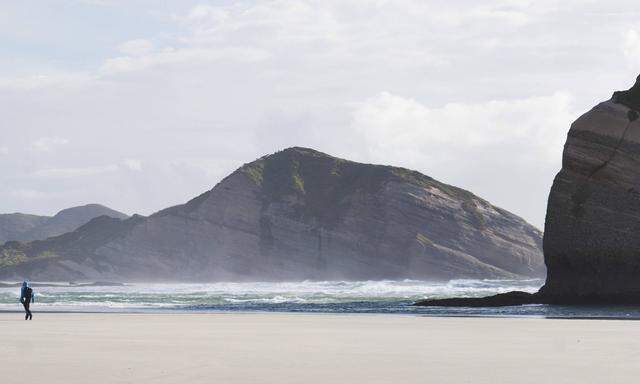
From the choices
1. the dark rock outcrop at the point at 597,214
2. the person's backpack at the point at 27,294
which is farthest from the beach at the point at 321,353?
the dark rock outcrop at the point at 597,214

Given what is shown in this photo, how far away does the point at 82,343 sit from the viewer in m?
20.1

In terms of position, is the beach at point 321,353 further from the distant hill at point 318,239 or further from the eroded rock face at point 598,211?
the distant hill at point 318,239

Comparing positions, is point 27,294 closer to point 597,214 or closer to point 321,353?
point 321,353

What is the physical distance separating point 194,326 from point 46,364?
12879 mm

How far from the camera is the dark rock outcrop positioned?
4544cm

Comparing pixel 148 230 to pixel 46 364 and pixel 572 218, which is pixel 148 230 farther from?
pixel 46 364

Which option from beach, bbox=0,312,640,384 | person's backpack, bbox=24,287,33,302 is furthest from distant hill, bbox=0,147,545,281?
beach, bbox=0,312,640,384

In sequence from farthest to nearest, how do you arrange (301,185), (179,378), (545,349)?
(301,185) → (545,349) → (179,378)

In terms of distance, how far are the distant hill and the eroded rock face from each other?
97.6 meters

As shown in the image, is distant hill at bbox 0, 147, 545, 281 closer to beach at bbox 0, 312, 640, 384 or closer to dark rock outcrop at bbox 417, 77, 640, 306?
dark rock outcrop at bbox 417, 77, 640, 306

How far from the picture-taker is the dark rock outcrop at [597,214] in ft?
149

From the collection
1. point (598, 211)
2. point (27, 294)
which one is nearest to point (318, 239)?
point (598, 211)

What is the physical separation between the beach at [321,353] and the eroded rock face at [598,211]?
18.4m

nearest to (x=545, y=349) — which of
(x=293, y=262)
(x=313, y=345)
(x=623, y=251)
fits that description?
(x=313, y=345)
